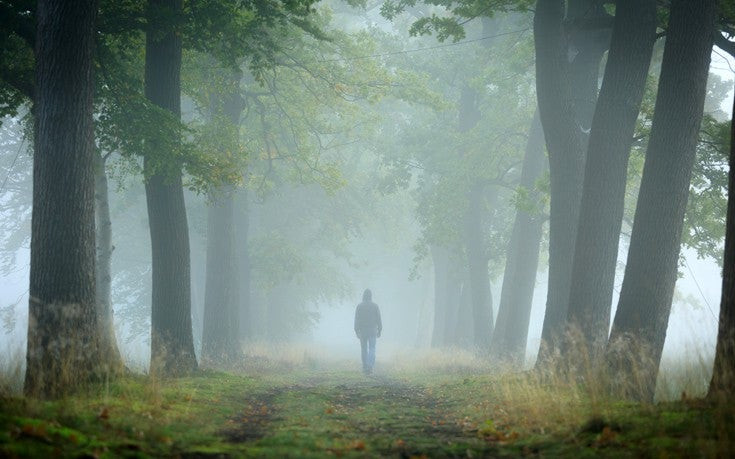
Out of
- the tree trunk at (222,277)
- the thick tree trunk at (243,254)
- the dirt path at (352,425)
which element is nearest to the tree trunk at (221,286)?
the tree trunk at (222,277)

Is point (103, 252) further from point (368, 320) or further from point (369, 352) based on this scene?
point (369, 352)

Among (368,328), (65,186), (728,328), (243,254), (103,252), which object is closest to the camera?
(728,328)

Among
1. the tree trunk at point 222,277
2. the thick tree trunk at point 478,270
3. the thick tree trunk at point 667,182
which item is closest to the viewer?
the thick tree trunk at point 667,182

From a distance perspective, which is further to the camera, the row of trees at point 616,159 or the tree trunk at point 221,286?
the tree trunk at point 221,286

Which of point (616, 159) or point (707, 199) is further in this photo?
point (707, 199)

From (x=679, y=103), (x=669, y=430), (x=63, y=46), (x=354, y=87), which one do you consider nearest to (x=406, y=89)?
(x=354, y=87)

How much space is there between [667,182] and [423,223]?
1736 cm

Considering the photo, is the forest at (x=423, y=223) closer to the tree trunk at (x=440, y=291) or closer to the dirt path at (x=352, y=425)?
the dirt path at (x=352, y=425)

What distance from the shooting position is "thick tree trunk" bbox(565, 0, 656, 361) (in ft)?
35.5

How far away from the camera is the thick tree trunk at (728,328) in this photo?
19.5 feet

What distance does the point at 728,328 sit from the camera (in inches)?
246

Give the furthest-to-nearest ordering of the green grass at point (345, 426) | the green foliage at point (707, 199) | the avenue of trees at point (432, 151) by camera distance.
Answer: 1. the green foliage at point (707, 199)
2. the avenue of trees at point (432, 151)
3. the green grass at point (345, 426)

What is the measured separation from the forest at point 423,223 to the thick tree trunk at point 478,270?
0.27 ft

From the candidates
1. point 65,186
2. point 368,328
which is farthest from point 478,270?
point 65,186
